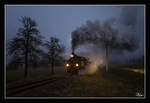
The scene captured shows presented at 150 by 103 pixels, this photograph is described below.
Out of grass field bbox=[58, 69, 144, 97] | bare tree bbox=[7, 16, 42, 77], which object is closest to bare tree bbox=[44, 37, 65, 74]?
bare tree bbox=[7, 16, 42, 77]

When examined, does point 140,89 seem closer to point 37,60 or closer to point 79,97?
point 79,97

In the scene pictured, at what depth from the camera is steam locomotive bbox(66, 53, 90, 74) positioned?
4781 millimetres

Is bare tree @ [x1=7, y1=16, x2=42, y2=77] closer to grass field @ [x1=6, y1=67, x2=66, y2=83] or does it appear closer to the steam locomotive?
grass field @ [x1=6, y1=67, x2=66, y2=83]

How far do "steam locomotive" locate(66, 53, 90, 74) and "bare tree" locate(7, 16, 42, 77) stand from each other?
2.17 m

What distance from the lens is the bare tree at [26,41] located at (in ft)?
12.6

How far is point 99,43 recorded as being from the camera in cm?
434

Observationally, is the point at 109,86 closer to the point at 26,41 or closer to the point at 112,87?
the point at 112,87

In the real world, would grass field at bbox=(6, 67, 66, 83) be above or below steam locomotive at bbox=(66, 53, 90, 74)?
below

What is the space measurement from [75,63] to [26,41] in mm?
3353

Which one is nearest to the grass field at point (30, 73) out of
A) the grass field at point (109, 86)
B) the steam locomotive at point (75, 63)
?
the grass field at point (109, 86)

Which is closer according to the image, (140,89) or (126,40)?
(140,89)

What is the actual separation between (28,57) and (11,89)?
169 cm

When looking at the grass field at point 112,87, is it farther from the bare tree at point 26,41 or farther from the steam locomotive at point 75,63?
the bare tree at point 26,41

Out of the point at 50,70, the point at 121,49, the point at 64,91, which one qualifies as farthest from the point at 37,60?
the point at 121,49
